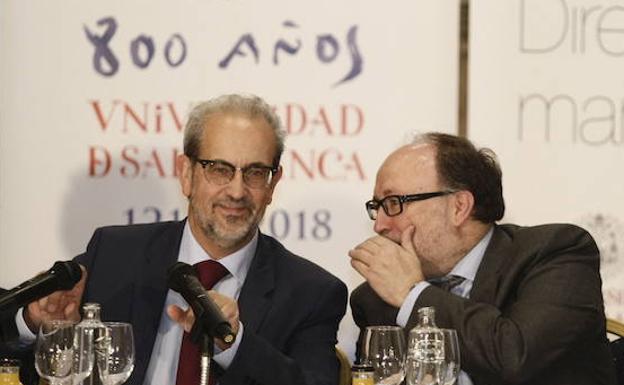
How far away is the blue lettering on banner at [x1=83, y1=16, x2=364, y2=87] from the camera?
188 inches

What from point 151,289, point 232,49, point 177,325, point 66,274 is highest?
point 232,49

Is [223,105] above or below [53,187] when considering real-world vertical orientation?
above

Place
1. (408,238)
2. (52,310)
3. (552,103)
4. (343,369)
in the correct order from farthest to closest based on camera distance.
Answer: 1. (552,103)
2. (343,369)
3. (408,238)
4. (52,310)

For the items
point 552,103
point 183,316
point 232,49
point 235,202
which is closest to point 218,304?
point 183,316

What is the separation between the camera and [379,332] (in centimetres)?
322

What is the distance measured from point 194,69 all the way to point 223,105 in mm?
918

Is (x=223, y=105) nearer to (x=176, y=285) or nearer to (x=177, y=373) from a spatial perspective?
(x=177, y=373)

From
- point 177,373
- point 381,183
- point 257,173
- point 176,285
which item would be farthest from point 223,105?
point 176,285

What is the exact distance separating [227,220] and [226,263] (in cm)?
16

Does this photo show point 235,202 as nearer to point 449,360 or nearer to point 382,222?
point 382,222

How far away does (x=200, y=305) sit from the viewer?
2701mm

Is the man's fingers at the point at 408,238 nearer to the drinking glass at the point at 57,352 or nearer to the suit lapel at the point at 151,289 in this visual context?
the suit lapel at the point at 151,289

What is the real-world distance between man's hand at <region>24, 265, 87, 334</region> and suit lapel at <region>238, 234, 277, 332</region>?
522 millimetres

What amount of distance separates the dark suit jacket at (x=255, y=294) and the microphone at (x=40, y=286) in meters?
0.65
